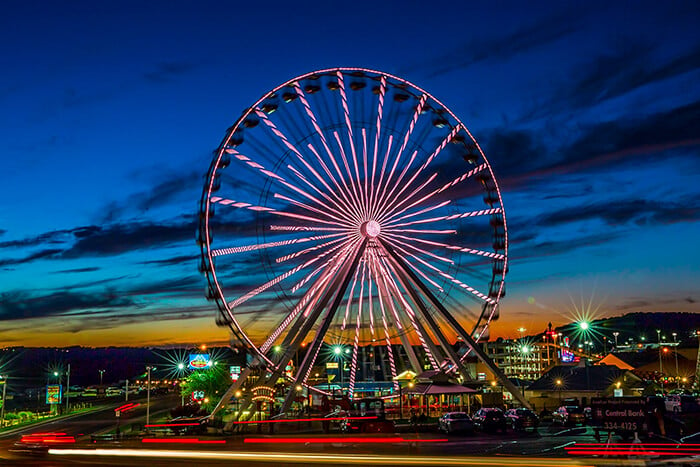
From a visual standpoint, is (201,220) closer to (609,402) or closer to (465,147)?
(465,147)

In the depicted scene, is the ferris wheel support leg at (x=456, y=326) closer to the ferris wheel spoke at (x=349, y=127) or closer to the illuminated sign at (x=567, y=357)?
the ferris wheel spoke at (x=349, y=127)

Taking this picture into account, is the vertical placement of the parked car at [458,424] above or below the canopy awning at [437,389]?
below

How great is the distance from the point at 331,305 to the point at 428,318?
Answer: 26.3 feet

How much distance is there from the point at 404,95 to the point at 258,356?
21074 mm

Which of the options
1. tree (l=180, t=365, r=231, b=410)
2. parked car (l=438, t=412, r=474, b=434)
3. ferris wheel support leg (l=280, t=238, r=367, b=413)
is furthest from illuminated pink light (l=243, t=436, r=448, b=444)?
tree (l=180, t=365, r=231, b=410)

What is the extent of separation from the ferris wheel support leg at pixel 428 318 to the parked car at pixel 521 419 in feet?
33.5

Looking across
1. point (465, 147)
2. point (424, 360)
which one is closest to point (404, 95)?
point (465, 147)

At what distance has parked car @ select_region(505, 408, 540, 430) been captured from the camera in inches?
1651

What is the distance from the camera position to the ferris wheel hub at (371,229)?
48.3 meters

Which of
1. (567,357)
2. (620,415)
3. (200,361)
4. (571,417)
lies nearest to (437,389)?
(571,417)

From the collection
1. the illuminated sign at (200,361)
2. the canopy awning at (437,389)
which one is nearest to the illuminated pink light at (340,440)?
the canopy awning at (437,389)

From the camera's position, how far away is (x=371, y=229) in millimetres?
48688

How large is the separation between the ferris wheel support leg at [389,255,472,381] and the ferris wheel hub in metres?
3.50

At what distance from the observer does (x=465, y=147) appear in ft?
178
